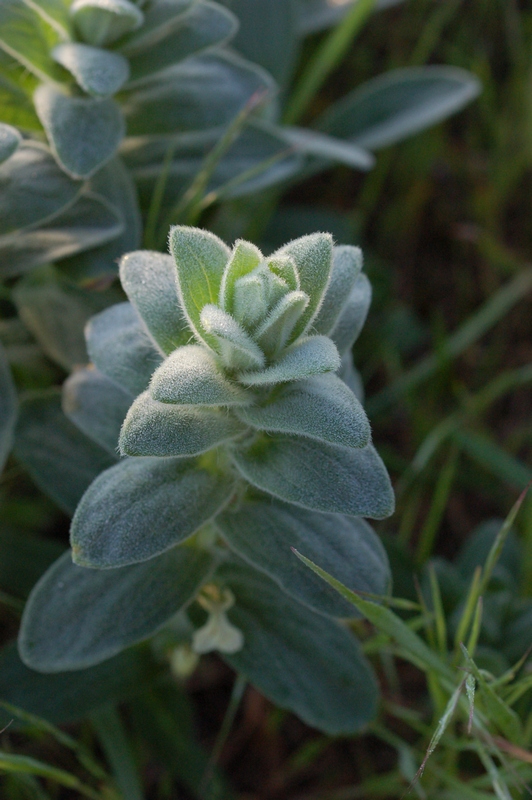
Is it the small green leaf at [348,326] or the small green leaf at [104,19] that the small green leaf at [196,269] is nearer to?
the small green leaf at [348,326]

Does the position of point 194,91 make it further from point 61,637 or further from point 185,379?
point 61,637

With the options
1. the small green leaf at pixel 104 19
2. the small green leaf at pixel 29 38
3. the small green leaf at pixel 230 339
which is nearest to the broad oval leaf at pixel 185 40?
the small green leaf at pixel 104 19

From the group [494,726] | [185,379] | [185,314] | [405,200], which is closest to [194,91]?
[185,314]

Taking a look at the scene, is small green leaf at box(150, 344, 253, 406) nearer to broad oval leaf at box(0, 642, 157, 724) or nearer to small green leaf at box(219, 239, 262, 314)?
small green leaf at box(219, 239, 262, 314)

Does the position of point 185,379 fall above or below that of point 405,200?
above

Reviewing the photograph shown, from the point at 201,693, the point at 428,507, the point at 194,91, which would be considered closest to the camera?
the point at 194,91

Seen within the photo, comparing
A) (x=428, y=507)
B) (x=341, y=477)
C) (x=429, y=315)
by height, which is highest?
(x=341, y=477)

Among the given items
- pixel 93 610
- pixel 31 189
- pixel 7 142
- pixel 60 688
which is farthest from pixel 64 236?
pixel 60 688

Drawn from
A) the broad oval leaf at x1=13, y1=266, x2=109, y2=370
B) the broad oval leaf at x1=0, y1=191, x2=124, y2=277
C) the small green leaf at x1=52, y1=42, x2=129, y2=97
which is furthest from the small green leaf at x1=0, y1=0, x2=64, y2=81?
the broad oval leaf at x1=13, y1=266, x2=109, y2=370

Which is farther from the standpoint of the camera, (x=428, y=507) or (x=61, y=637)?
(x=428, y=507)
